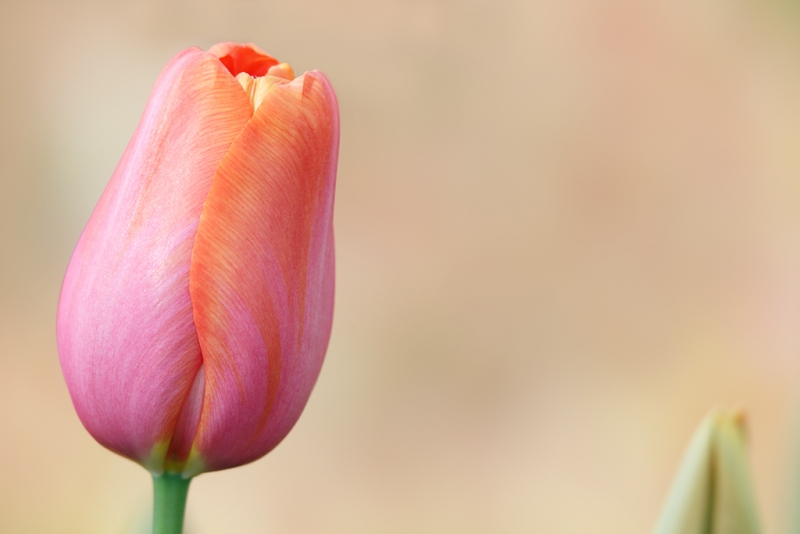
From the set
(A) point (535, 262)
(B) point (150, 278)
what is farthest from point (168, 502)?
(A) point (535, 262)

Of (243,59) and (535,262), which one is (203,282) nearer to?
(243,59)

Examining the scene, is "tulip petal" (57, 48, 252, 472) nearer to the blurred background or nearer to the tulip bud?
the tulip bud

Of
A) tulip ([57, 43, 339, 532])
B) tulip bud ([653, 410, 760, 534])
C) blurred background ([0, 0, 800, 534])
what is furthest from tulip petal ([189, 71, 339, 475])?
blurred background ([0, 0, 800, 534])

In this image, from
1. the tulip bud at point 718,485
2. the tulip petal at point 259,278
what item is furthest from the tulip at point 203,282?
the tulip bud at point 718,485

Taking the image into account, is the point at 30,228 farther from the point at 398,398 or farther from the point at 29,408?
the point at 398,398

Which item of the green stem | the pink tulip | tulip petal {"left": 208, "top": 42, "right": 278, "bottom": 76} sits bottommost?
the green stem

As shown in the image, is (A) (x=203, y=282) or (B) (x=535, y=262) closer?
(A) (x=203, y=282)

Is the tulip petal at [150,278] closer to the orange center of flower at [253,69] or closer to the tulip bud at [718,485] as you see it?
the orange center of flower at [253,69]
